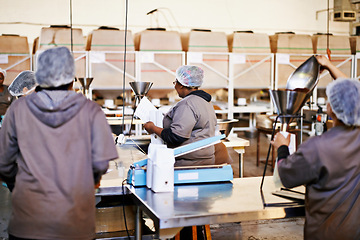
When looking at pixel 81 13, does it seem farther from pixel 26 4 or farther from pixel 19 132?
pixel 19 132

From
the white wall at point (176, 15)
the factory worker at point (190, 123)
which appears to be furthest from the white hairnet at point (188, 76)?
the white wall at point (176, 15)

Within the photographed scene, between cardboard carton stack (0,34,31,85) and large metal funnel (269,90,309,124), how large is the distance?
496cm

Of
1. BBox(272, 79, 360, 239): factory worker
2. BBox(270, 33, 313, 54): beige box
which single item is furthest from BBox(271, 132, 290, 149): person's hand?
BBox(270, 33, 313, 54): beige box

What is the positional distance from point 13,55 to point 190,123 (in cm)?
432

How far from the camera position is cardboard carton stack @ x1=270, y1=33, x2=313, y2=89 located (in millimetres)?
6895

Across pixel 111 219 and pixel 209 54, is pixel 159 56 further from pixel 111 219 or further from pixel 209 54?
pixel 111 219

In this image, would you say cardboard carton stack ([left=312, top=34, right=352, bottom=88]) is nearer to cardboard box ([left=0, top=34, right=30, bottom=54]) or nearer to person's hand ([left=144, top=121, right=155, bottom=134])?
cardboard box ([left=0, top=34, right=30, bottom=54])

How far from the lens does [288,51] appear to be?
6.93 metres

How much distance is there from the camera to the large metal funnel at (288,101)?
2.08 meters

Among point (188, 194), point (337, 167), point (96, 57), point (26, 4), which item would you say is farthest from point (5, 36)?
point (337, 167)

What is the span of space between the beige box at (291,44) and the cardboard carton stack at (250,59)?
0.21 metres

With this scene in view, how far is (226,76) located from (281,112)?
15.2ft

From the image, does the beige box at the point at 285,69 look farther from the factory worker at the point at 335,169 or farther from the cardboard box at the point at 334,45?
the factory worker at the point at 335,169

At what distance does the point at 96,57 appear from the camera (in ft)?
20.4
